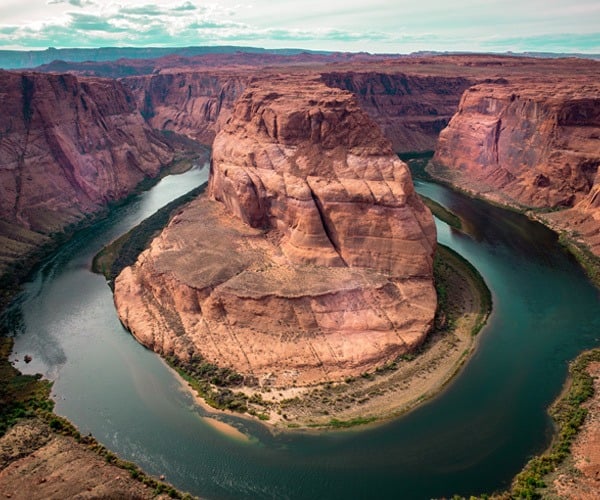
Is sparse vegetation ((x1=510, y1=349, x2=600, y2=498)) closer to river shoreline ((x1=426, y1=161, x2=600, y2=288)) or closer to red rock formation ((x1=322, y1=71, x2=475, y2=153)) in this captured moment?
river shoreline ((x1=426, y1=161, x2=600, y2=288))

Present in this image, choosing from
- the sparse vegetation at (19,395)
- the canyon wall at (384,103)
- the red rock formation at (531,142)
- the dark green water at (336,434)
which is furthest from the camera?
the canyon wall at (384,103)

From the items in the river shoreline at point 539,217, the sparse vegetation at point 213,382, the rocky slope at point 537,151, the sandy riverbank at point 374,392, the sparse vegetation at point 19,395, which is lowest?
the sparse vegetation at point 19,395

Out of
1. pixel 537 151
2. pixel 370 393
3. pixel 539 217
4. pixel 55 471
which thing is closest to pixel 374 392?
pixel 370 393

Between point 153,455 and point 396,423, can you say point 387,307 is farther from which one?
point 153,455

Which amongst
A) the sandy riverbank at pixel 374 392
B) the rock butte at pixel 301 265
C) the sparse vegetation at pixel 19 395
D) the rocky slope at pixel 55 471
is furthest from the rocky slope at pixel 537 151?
the sparse vegetation at pixel 19 395

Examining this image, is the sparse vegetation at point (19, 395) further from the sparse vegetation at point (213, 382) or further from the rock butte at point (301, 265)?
the sparse vegetation at point (213, 382)

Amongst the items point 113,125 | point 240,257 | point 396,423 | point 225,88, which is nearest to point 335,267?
point 240,257

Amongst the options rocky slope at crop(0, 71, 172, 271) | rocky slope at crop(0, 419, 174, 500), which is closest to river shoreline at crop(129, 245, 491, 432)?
rocky slope at crop(0, 419, 174, 500)

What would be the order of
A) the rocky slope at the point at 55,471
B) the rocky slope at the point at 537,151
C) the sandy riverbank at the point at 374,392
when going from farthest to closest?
the rocky slope at the point at 537,151 < the sandy riverbank at the point at 374,392 < the rocky slope at the point at 55,471
